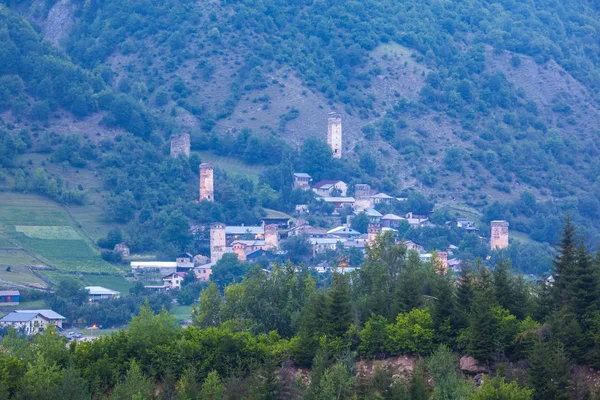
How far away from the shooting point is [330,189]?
11538cm

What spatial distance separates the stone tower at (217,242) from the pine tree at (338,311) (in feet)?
162

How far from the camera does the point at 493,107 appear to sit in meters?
132

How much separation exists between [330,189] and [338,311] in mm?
64783

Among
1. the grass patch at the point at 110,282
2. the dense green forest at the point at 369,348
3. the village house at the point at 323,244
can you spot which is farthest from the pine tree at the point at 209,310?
the village house at the point at 323,244

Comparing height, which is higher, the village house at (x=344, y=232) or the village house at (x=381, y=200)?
the village house at (x=381, y=200)

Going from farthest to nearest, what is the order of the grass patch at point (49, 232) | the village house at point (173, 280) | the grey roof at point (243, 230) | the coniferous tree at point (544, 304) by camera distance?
1. the grey roof at point (243, 230)
2. the grass patch at point (49, 232)
3. the village house at point (173, 280)
4. the coniferous tree at point (544, 304)

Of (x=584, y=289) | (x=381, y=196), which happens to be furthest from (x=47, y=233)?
(x=584, y=289)

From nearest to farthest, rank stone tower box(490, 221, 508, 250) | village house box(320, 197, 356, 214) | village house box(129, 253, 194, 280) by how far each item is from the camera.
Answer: village house box(129, 253, 194, 280), stone tower box(490, 221, 508, 250), village house box(320, 197, 356, 214)

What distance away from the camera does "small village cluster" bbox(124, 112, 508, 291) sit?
95062 mm

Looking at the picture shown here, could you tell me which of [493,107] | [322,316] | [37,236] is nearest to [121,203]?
[37,236]

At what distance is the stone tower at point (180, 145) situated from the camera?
113 m

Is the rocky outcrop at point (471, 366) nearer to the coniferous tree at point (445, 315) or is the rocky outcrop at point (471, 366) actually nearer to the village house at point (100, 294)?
the coniferous tree at point (445, 315)

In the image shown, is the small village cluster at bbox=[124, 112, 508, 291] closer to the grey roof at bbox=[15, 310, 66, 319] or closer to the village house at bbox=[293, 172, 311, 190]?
the village house at bbox=[293, 172, 311, 190]

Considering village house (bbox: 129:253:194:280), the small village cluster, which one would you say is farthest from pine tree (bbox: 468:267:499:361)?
village house (bbox: 129:253:194:280)
